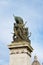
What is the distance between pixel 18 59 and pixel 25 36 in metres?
2.31

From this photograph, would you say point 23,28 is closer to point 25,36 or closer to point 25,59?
point 25,36

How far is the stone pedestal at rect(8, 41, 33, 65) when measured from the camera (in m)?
25.9

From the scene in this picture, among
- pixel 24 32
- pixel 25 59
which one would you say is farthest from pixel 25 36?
pixel 25 59

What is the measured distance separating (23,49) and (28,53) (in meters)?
0.67

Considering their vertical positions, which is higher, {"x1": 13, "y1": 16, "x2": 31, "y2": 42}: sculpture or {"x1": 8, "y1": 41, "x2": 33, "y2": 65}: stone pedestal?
{"x1": 13, "y1": 16, "x2": 31, "y2": 42}: sculpture

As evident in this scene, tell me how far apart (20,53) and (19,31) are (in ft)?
7.43

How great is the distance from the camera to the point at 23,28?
1079 inches

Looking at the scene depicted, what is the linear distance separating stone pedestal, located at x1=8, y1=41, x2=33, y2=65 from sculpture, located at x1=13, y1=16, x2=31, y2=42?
2.12 feet

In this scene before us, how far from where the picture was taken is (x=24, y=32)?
27.2 meters

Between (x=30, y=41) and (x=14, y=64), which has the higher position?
(x=30, y=41)

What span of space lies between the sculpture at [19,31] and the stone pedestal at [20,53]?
646 mm

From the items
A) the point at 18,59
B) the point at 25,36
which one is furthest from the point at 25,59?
the point at 25,36

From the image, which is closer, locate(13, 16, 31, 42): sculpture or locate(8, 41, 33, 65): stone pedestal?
locate(8, 41, 33, 65): stone pedestal

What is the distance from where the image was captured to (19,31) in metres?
27.2
